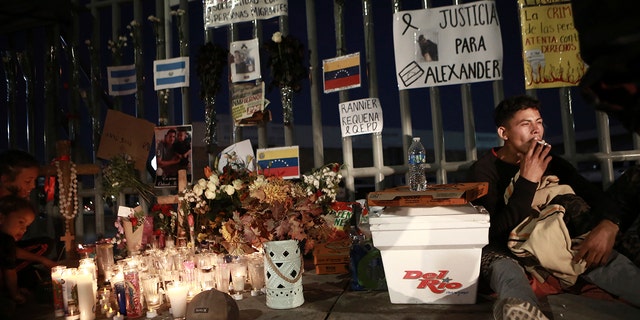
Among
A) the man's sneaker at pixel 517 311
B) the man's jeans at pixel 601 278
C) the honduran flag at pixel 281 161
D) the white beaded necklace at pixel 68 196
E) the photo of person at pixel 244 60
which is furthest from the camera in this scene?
the photo of person at pixel 244 60

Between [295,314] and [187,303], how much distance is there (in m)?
0.52

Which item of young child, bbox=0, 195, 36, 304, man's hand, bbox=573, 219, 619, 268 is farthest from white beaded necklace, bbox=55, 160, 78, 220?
man's hand, bbox=573, 219, 619, 268

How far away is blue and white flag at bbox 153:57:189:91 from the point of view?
159 inches

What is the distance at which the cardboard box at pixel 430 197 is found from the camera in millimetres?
2119

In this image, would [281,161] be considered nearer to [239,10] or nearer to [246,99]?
[246,99]

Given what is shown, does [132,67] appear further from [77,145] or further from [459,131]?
[459,131]

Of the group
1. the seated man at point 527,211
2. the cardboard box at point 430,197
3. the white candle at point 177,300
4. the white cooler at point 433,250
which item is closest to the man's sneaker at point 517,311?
the seated man at point 527,211

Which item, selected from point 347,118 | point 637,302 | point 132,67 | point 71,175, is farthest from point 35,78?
point 637,302

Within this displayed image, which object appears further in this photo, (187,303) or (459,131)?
(459,131)

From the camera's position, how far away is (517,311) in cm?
170

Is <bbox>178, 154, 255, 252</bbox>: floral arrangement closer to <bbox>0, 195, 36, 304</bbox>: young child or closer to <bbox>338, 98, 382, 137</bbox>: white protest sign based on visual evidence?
<bbox>0, 195, 36, 304</bbox>: young child

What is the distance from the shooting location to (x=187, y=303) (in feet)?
7.21

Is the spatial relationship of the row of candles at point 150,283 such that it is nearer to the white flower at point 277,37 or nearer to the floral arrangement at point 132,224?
the floral arrangement at point 132,224

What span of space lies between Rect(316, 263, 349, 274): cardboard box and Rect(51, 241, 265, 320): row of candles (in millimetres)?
482
